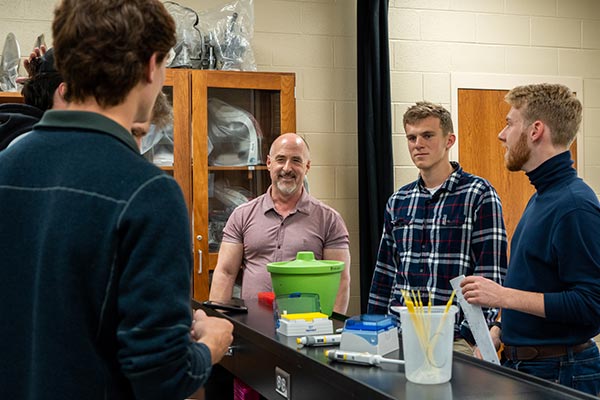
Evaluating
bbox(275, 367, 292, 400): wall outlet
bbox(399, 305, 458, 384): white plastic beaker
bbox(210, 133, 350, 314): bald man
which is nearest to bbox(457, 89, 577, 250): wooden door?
bbox(210, 133, 350, 314): bald man

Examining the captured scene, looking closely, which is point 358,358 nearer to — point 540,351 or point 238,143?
point 540,351

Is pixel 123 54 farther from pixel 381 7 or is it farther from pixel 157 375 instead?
pixel 381 7

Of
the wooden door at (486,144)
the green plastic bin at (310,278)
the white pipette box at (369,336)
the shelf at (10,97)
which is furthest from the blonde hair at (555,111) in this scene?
the shelf at (10,97)

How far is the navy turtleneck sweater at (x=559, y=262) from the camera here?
2.03m

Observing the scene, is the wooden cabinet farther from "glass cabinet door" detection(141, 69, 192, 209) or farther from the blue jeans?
the blue jeans

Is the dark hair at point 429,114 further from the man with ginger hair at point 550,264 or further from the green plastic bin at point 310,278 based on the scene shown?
the green plastic bin at point 310,278

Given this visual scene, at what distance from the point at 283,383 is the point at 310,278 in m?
0.42

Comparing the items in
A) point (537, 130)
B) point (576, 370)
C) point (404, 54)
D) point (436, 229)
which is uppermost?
point (404, 54)

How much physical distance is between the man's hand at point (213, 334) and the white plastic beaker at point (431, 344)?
0.41 meters

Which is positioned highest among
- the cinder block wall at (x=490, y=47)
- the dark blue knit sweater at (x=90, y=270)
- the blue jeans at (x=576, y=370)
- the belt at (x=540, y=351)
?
the cinder block wall at (x=490, y=47)

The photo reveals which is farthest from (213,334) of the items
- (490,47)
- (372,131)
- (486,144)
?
(490,47)

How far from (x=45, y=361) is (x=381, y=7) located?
11.2ft

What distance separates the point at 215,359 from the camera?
4.04ft

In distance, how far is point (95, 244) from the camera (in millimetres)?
1060
